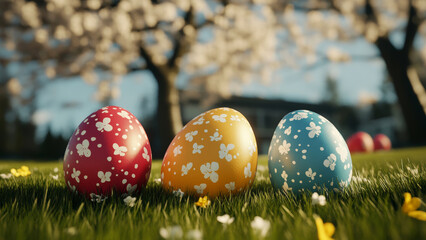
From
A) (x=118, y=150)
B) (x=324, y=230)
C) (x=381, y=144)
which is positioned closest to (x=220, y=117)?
(x=118, y=150)

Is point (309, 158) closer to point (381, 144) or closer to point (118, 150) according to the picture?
point (118, 150)

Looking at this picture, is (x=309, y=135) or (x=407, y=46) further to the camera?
(x=407, y=46)

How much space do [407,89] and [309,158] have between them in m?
11.5

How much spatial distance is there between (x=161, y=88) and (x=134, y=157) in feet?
28.6

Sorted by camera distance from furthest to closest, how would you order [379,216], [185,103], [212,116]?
[185,103]
[212,116]
[379,216]

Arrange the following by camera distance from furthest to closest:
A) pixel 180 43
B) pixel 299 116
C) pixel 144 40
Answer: pixel 180 43 → pixel 144 40 → pixel 299 116

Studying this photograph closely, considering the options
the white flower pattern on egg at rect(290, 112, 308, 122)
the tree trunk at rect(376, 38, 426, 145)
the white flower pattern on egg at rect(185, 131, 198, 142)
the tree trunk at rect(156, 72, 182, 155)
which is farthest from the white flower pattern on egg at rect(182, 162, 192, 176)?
the tree trunk at rect(376, 38, 426, 145)

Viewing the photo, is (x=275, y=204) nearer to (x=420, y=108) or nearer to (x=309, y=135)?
(x=309, y=135)

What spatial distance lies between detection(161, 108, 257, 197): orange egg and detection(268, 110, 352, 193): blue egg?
251 mm

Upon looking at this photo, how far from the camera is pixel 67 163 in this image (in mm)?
2217

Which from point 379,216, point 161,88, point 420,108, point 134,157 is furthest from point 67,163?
point 420,108

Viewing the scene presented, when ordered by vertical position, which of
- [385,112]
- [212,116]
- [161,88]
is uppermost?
[212,116]

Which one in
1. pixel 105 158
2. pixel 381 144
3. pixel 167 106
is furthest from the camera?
pixel 381 144

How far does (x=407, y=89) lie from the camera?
436 inches
